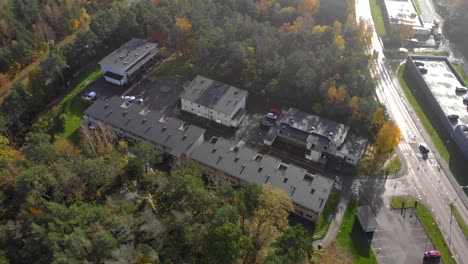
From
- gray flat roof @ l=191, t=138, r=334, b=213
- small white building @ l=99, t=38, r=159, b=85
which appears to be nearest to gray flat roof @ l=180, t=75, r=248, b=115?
gray flat roof @ l=191, t=138, r=334, b=213

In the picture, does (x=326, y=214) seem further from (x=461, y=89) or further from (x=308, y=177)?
(x=461, y=89)

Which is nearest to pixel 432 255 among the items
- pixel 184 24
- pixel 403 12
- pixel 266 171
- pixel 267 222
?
pixel 267 222

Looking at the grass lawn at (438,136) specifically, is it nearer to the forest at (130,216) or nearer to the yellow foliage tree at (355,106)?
the yellow foliage tree at (355,106)

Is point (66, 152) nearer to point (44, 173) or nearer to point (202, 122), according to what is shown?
point (44, 173)

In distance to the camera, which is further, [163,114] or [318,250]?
[163,114]

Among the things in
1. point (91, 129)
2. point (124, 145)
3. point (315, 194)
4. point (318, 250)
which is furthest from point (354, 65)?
point (91, 129)

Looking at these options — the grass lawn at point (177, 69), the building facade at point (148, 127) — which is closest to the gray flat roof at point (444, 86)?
the building facade at point (148, 127)

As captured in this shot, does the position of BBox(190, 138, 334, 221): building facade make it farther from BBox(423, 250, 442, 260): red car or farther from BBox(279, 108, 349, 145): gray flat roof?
BBox(423, 250, 442, 260): red car
